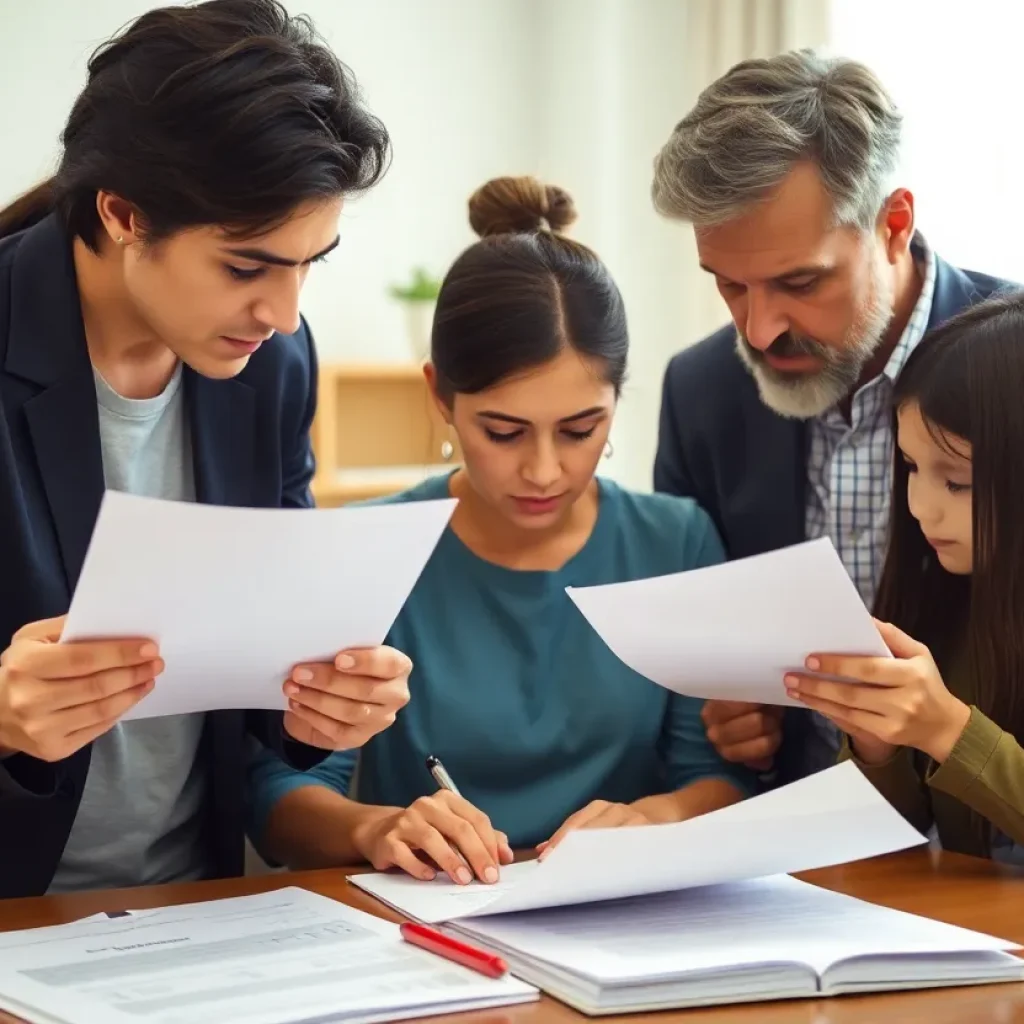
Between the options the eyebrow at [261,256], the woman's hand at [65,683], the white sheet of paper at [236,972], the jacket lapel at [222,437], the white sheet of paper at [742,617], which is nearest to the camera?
the white sheet of paper at [236,972]

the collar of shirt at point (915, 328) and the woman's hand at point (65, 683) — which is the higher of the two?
the collar of shirt at point (915, 328)

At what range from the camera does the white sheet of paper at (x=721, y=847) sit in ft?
3.86

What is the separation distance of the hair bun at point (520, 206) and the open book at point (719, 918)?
3.19 ft

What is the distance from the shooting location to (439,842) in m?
1.43

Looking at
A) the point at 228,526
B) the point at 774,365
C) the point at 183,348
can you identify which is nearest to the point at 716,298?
the point at 774,365

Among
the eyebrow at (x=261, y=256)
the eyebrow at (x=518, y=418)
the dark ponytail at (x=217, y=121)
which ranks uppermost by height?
the dark ponytail at (x=217, y=121)

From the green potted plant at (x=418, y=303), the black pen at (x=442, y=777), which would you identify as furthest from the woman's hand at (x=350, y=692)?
the green potted plant at (x=418, y=303)

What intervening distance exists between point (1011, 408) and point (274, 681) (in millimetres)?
843

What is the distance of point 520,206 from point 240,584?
3.10 feet

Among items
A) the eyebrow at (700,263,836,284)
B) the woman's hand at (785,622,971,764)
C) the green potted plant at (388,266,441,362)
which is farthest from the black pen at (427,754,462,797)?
the green potted plant at (388,266,441,362)

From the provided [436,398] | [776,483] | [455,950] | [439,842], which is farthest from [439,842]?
[776,483]

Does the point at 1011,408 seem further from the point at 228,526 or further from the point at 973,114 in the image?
the point at 973,114

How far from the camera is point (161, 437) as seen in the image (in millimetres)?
1684

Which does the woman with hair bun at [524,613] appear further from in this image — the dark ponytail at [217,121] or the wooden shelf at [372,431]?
the wooden shelf at [372,431]
